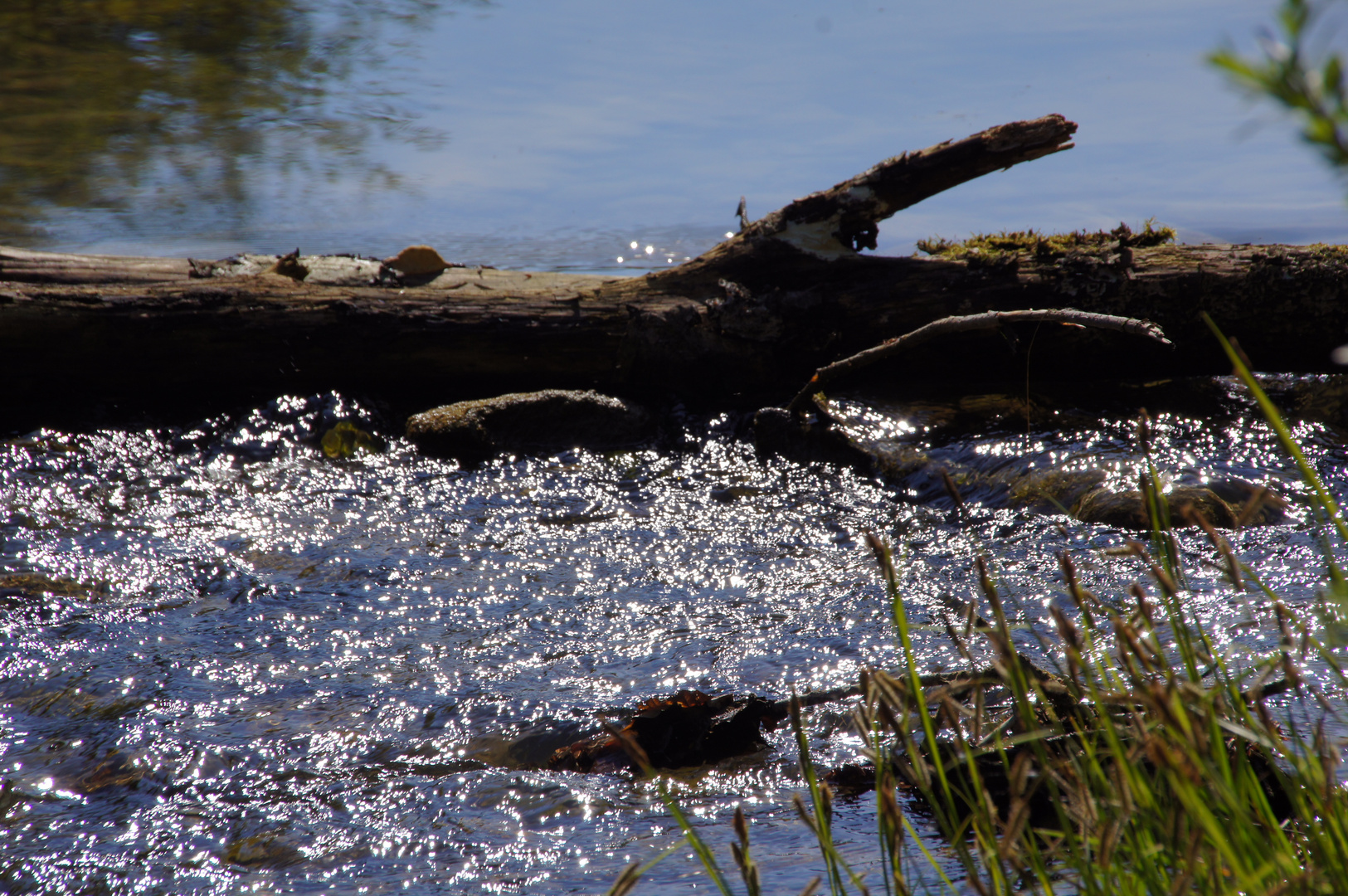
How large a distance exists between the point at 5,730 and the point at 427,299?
164 inches

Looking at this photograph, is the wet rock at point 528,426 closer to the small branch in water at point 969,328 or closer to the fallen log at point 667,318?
the fallen log at point 667,318

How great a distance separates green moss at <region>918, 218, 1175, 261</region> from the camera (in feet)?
22.3

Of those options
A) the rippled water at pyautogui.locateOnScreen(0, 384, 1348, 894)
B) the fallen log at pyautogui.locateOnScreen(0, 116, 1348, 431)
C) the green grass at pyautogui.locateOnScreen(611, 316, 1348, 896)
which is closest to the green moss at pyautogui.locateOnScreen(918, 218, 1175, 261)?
the fallen log at pyautogui.locateOnScreen(0, 116, 1348, 431)

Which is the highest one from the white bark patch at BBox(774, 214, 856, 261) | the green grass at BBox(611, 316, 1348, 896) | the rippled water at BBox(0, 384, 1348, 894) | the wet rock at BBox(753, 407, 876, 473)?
the white bark patch at BBox(774, 214, 856, 261)

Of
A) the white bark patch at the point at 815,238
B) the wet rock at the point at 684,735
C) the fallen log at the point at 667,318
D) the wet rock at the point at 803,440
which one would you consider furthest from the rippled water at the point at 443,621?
the white bark patch at the point at 815,238

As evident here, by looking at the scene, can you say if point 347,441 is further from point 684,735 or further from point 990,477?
point 684,735

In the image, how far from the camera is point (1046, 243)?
6.87 metres

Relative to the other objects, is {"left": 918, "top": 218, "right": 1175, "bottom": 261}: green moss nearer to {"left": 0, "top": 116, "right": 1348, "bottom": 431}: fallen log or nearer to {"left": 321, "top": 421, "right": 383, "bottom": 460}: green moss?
{"left": 0, "top": 116, "right": 1348, "bottom": 431}: fallen log

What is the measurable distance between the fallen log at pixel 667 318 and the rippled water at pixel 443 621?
1.34 ft

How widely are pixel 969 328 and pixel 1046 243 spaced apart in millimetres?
1558

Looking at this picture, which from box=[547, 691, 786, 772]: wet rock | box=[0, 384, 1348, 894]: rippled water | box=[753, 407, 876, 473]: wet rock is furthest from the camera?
box=[753, 407, 876, 473]: wet rock

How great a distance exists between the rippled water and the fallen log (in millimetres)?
408

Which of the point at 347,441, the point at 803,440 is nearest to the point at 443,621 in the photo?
the point at 347,441

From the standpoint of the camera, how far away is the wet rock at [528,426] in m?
6.32
